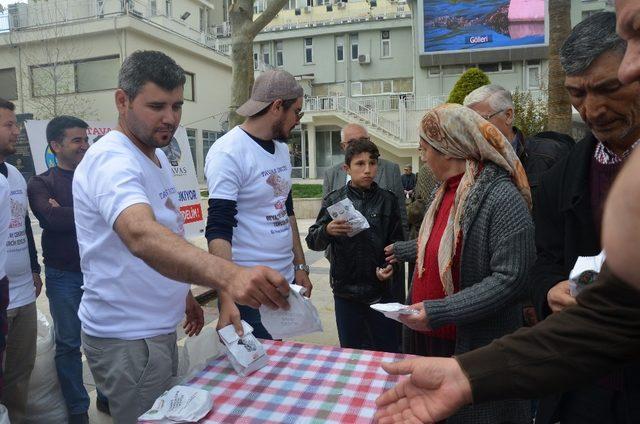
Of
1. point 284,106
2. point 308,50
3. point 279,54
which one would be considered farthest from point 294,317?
point 279,54

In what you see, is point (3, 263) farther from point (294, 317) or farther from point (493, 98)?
point (493, 98)

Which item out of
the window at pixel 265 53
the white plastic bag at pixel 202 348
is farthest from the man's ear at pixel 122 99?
the window at pixel 265 53

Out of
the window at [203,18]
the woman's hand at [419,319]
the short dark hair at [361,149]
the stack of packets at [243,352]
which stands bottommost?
the stack of packets at [243,352]

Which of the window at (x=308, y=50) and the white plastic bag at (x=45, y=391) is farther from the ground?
the window at (x=308, y=50)

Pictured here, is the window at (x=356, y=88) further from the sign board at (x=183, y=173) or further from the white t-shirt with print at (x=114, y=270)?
the white t-shirt with print at (x=114, y=270)

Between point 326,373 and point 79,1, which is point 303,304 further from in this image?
point 79,1

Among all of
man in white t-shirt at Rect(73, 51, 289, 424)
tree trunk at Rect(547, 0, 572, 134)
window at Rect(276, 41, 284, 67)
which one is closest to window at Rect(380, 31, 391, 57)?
window at Rect(276, 41, 284, 67)

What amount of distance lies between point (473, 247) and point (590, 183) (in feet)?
1.63

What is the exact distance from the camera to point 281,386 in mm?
1749

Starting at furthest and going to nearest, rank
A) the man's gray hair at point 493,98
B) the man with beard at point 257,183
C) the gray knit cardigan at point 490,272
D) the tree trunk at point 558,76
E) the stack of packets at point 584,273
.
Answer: the tree trunk at point 558,76
the man's gray hair at point 493,98
the man with beard at point 257,183
the gray knit cardigan at point 490,272
the stack of packets at point 584,273

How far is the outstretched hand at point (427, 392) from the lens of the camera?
1155 mm

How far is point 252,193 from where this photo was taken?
274cm

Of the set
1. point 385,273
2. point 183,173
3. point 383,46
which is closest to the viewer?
point 385,273

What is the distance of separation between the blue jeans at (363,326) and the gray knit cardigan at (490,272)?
158cm
